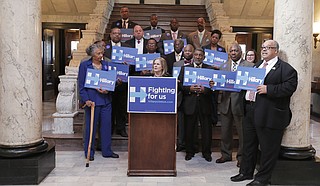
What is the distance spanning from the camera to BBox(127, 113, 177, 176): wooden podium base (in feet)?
15.7

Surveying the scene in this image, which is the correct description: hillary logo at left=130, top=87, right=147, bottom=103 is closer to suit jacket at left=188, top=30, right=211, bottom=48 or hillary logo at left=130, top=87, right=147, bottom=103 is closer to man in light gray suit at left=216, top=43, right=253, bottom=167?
man in light gray suit at left=216, top=43, right=253, bottom=167

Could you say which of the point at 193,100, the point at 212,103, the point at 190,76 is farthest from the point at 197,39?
the point at 190,76

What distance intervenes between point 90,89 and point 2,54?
1.41 metres

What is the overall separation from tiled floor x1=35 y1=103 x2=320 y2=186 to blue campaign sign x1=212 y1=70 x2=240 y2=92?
1.11 meters

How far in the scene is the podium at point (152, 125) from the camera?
464 cm

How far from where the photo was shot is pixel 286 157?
14.8 feet

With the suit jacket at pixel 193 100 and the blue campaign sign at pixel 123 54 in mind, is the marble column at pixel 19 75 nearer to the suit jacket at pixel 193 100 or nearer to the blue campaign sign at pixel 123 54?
the blue campaign sign at pixel 123 54

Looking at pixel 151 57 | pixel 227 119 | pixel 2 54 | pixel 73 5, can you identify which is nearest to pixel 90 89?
pixel 151 57

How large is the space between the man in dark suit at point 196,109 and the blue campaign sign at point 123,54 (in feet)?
2.75

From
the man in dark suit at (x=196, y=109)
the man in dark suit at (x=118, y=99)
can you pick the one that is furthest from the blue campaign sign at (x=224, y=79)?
the man in dark suit at (x=118, y=99)

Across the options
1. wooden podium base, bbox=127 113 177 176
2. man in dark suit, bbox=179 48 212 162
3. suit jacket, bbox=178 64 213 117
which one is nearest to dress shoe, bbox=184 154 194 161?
man in dark suit, bbox=179 48 212 162

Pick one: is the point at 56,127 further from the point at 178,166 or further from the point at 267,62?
the point at 267,62

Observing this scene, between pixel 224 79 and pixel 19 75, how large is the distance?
103 inches

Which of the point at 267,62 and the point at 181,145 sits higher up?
the point at 267,62
